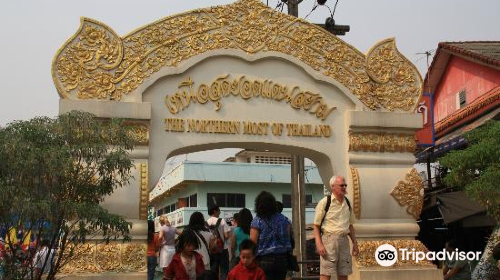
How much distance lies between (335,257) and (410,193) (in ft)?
10.3

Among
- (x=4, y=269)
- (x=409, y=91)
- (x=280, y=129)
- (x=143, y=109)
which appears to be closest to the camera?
(x=4, y=269)

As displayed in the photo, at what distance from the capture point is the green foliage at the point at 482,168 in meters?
9.35

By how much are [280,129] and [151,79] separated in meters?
2.03

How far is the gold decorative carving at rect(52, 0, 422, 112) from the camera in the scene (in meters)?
8.89

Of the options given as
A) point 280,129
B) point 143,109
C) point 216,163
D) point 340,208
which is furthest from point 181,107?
point 216,163

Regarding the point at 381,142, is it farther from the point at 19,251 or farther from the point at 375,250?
the point at 19,251

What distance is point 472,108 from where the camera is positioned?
54.9ft

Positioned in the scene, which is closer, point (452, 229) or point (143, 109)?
point (143, 109)

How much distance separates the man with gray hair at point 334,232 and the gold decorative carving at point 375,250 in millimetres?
2266

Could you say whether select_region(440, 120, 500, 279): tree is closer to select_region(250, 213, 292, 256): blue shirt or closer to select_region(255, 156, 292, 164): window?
select_region(250, 213, 292, 256): blue shirt

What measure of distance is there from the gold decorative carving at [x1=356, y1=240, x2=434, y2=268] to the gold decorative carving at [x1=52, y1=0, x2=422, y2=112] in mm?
2090

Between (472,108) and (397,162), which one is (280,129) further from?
(472,108)

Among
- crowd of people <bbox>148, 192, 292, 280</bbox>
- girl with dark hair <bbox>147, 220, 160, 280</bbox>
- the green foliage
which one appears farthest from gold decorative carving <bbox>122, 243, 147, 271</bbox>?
the green foliage

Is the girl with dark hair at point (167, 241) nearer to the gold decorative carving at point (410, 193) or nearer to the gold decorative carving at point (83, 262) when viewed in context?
the gold decorative carving at point (83, 262)
